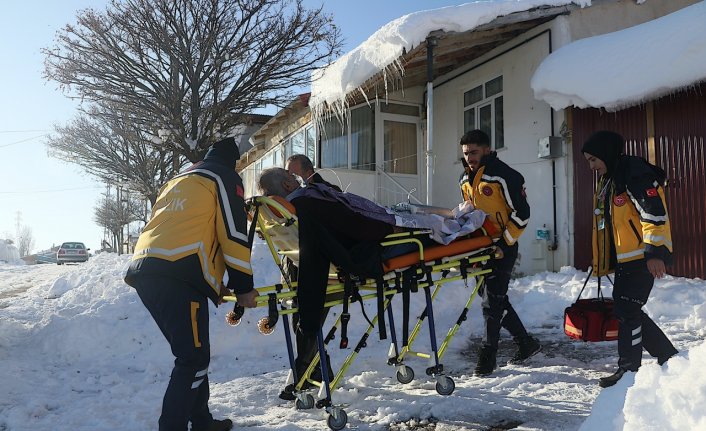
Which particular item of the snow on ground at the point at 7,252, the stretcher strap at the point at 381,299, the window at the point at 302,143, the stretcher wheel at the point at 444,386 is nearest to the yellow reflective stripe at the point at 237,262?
the stretcher strap at the point at 381,299

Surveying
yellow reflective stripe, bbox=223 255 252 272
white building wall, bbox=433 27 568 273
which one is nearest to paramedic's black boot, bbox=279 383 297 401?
yellow reflective stripe, bbox=223 255 252 272

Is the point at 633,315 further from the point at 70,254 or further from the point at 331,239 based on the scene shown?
the point at 70,254

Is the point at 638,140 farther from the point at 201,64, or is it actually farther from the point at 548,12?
the point at 201,64

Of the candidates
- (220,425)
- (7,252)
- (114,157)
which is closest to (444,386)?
(220,425)

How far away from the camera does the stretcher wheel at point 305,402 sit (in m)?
3.65

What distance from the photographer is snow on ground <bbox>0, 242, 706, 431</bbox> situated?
2.39 meters

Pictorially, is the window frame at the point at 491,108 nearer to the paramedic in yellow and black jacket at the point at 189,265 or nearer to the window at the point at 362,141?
the window at the point at 362,141

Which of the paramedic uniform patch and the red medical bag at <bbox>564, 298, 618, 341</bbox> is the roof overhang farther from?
the red medical bag at <bbox>564, 298, 618, 341</bbox>

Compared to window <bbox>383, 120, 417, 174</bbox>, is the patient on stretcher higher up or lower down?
lower down

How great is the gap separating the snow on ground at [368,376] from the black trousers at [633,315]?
0.21 m

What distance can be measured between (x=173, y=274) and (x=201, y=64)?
11.3m

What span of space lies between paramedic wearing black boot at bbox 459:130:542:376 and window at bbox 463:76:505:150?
6.26m

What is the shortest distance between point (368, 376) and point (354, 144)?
848 cm

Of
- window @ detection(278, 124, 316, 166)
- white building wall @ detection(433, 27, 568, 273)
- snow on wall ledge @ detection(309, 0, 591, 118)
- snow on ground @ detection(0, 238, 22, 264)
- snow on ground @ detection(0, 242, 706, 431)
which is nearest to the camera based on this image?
snow on ground @ detection(0, 242, 706, 431)
